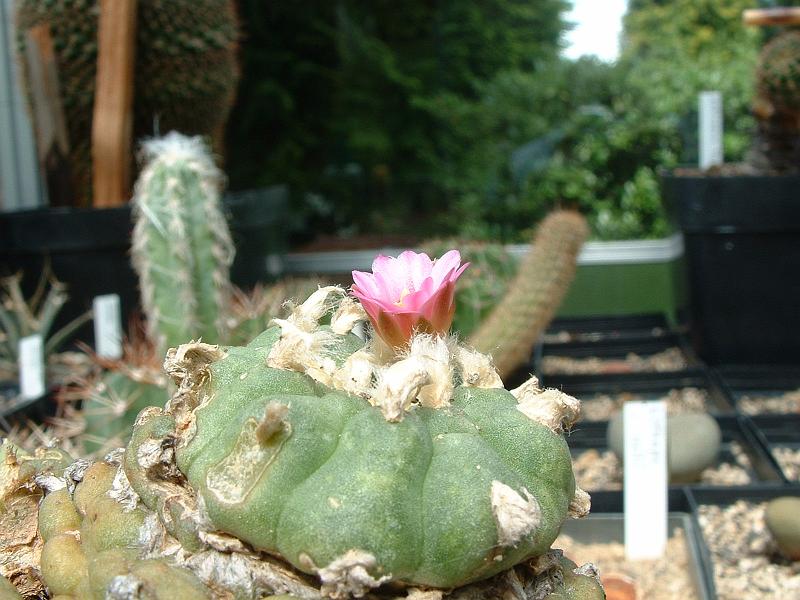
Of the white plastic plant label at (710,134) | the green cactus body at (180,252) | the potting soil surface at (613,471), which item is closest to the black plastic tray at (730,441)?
the potting soil surface at (613,471)

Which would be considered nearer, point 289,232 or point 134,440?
point 134,440

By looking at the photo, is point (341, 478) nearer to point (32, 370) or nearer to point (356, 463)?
point (356, 463)

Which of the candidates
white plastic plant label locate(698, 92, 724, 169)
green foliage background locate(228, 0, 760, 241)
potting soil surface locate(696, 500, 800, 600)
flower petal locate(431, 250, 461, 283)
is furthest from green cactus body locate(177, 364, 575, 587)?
green foliage background locate(228, 0, 760, 241)

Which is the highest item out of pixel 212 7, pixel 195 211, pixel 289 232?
pixel 212 7

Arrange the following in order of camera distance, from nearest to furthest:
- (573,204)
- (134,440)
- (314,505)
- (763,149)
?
(314,505), (134,440), (763,149), (573,204)

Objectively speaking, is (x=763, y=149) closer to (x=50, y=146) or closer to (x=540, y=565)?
(x=50, y=146)

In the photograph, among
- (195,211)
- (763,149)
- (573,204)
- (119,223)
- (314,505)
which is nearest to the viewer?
(314,505)

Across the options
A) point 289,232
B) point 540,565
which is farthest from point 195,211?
point 289,232

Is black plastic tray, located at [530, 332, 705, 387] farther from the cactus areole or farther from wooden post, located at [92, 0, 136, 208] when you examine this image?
the cactus areole
